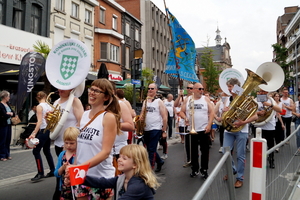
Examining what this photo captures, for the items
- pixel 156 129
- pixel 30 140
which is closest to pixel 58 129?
pixel 30 140

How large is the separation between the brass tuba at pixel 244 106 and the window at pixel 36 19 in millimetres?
15818

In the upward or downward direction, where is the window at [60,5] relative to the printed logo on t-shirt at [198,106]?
upward

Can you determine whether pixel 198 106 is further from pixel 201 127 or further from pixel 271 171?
pixel 271 171

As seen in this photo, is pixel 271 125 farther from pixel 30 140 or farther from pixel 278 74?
pixel 30 140

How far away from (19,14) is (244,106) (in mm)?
15655

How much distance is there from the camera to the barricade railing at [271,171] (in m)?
2.61

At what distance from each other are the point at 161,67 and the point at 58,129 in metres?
38.5

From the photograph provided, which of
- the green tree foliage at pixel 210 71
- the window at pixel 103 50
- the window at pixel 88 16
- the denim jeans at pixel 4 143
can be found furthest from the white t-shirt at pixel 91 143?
the green tree foliage at pixel 210 71

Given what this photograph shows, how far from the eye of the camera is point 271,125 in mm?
6730

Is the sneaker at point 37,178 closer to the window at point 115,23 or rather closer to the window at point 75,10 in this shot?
the window at point 75,10

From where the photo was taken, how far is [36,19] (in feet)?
→ 59.5

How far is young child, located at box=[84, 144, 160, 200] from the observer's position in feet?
7.24

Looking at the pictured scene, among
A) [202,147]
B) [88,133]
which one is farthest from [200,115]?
[88,133]

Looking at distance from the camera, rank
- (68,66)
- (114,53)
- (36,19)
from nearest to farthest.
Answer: (68,66) → (36,19) → (114,53)
